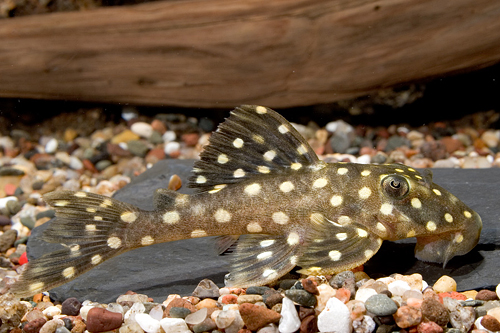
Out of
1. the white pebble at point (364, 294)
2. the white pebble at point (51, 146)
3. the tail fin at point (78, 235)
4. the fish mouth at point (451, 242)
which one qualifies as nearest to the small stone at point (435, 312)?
the white pebble at point (364, 294)

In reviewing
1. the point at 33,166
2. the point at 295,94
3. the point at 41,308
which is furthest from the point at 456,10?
the point at 33,166

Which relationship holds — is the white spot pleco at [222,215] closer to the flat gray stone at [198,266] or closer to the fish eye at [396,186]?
the flat gray stone at [198,266]

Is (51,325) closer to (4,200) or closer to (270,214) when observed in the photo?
(270,214)

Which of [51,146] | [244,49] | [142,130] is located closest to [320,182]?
[244,49]

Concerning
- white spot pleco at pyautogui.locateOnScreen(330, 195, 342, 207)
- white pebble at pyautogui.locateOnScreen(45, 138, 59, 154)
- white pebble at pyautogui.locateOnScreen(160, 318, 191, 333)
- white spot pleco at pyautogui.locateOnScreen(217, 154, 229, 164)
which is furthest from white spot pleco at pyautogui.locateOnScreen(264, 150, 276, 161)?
white pebble at pyautogui.locateOnScreen(45, 138, 59, 154)

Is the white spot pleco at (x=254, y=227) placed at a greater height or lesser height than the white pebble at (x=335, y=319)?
greater

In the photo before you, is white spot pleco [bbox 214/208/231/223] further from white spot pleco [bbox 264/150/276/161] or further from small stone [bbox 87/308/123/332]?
small stone [bbox 87/308/123/332]
